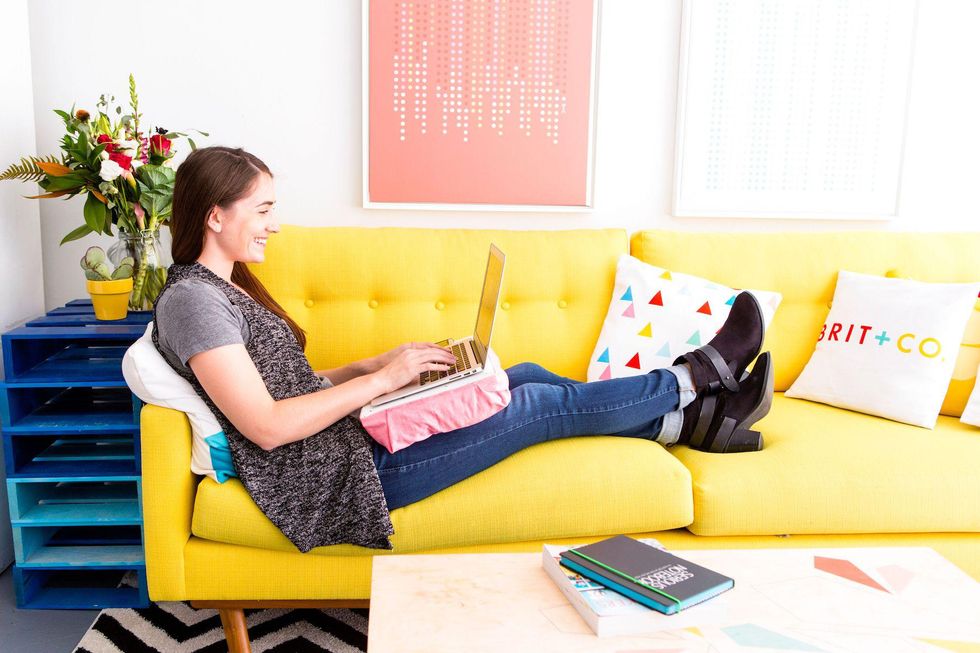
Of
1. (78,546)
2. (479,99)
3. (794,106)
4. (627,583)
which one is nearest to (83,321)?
(78,546)

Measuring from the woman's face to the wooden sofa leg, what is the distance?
28.5 inches

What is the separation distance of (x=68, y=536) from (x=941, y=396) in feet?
7.34

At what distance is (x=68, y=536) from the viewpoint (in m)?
2.06

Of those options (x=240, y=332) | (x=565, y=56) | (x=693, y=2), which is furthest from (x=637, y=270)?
(x=240, y=332)

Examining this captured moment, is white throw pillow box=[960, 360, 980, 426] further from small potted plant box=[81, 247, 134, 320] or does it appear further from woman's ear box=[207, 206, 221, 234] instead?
small potted plant box=[81, 247, 134, 320]

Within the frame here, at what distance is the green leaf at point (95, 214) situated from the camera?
212 centimetres

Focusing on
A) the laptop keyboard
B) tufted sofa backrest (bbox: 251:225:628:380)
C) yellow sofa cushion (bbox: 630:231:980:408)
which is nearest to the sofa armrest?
the laptop keyboard

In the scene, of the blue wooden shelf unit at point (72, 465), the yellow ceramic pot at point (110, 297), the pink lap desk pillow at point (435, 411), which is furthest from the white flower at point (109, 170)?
the pink lap desk pillow at point (435, 411)

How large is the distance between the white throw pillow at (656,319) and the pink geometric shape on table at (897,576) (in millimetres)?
944

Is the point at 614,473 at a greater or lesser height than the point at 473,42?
lesser

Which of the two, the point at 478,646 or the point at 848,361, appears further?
the point at 848,361

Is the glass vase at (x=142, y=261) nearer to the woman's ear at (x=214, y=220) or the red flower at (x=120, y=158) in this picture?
the red flower at (x=120, y=158)

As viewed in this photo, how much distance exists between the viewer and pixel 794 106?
2.62 meters

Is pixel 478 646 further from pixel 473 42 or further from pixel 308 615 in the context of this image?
pixel 473 42
